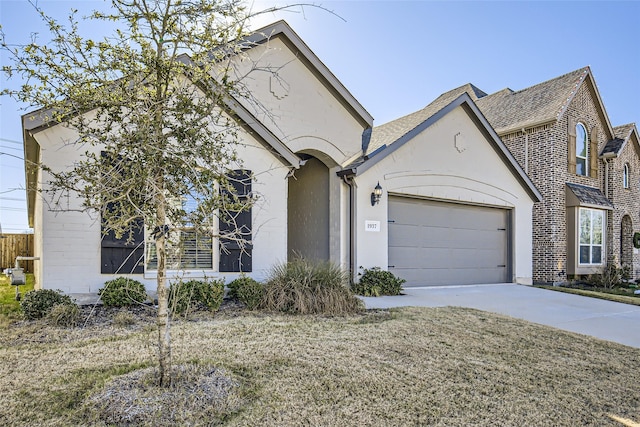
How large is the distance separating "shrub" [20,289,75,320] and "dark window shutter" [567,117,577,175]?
15.7 meters

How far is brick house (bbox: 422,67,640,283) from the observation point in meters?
14.3

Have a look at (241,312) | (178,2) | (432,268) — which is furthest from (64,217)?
(432,268)

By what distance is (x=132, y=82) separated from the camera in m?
3.49

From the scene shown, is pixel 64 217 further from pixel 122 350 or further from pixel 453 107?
pixel 453 107

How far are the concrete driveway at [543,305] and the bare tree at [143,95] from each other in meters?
5.27

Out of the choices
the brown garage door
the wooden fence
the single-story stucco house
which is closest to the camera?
the single-story stucco house

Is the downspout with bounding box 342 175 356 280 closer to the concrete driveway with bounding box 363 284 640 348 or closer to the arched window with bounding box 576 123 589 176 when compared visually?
the concrete driveway with bounding box 363 284 640 348

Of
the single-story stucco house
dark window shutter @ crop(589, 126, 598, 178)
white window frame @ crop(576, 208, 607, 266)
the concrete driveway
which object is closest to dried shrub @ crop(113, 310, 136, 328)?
the single-story stucco house

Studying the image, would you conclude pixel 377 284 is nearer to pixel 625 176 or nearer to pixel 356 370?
pixel 356 370

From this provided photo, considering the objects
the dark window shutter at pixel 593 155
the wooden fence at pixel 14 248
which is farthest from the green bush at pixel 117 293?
the dark window shutter at pixel 593 155

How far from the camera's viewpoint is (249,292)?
23.8 ft

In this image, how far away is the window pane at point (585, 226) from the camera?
1486 centimetres

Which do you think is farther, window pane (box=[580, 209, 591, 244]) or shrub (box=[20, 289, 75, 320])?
window pane (box=[580, 209, 591, 244])

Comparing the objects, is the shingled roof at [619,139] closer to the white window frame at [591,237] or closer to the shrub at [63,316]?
the white window frame at [591,237]
